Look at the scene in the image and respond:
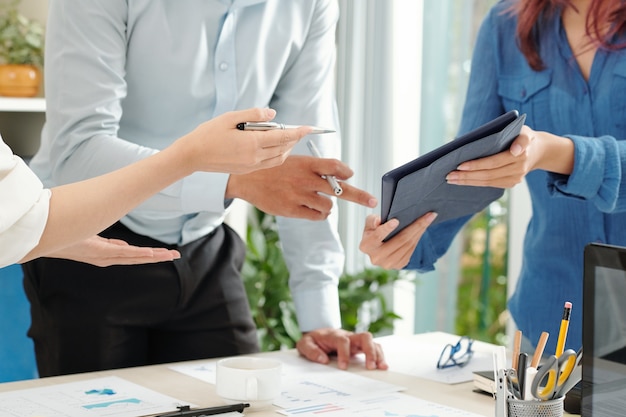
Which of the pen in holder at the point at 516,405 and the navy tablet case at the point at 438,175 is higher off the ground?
the navy tablet case at the point at 438,175

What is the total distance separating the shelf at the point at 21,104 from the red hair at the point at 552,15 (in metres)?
1.56

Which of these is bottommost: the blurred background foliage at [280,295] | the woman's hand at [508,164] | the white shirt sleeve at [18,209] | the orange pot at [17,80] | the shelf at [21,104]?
the blurred background foliage at [280,295]

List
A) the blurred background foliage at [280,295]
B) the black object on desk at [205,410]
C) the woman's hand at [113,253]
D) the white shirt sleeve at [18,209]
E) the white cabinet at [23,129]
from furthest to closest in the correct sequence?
the blurred background foliage at [280,295], the white cabinet at [23,129], the woman's hand at [113,253], the black object on desk at [205,410], the white shirt sleeve at [18,209]

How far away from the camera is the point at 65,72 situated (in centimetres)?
162

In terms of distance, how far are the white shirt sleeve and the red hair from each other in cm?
105

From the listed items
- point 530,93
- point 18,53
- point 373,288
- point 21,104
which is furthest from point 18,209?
point 373,288

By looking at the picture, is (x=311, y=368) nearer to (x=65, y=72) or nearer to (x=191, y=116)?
(x=191, y=116)

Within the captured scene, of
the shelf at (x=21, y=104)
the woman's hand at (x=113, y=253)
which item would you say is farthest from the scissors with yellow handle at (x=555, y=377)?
the shelf at (x=21, y=104)

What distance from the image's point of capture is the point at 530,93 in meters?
1.69

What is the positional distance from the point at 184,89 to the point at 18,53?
1.21 m

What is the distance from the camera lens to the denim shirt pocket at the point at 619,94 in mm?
1616

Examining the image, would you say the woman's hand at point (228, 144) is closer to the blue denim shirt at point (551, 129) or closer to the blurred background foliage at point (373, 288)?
the blue denim shirt at point (551, 129)

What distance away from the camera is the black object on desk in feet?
4.02

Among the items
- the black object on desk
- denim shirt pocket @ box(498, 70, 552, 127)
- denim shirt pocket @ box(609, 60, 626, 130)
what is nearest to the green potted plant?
denim shirt pocket @ box(498, 70, 552, 127)
